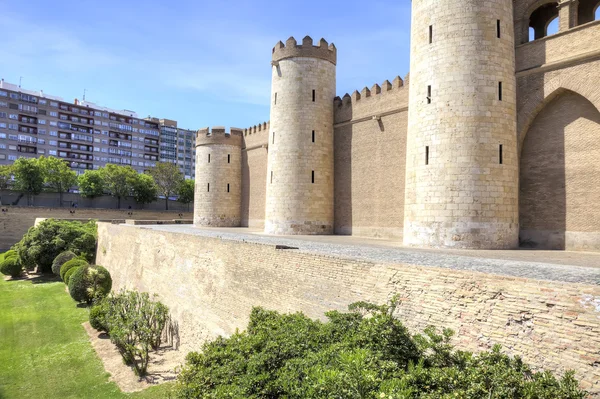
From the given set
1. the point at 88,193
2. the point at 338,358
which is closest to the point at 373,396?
the point at 338,358

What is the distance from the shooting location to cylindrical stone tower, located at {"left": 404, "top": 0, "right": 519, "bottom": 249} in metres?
13.6

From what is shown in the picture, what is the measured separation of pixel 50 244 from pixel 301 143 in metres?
19.0

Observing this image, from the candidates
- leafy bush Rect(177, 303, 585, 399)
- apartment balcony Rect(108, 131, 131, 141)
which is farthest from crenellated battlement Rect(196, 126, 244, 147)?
apartment balcony Rect(108, 131, 131, 141)

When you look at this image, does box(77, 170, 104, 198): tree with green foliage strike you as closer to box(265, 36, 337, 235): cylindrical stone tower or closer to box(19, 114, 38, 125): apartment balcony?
box(19, 114, 38, 125): apartment balcony

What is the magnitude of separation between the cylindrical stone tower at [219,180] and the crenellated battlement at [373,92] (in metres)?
10.6

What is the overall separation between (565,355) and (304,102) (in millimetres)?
18034

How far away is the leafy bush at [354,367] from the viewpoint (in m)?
5.00

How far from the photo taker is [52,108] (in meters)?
72.3

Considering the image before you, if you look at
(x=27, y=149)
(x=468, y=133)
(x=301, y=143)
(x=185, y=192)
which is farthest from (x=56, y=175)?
(x=468, y=133)

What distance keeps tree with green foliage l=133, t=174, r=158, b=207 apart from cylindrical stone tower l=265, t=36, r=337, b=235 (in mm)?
37003

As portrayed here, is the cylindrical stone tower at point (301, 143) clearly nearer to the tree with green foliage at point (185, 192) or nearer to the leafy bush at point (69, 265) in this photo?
the leafy bush at point (69, 265)

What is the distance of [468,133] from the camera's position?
45.2 ft

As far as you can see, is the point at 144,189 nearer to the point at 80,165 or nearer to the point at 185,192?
the point at 185,192

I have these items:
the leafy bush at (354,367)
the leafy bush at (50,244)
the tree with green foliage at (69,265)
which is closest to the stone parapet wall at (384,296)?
the leafy bush at (354,367)
